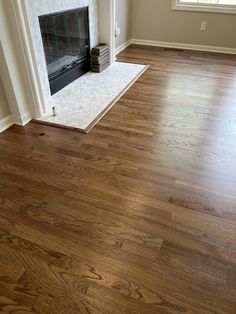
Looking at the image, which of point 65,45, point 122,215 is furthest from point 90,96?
point 122,215

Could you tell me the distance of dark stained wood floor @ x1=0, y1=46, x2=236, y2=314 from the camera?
1.12m

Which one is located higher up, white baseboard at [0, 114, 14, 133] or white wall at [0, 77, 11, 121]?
white wall at [0, 77, 11, 121]

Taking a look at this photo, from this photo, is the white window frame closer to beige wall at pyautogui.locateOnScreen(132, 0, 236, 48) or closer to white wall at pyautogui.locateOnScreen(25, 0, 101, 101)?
beige wall at pyautogui.locateOnScreen(132, 0, 236, 48)

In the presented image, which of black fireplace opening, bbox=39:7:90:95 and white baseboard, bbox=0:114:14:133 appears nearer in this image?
white baseboard, bbox=0:114:14:133

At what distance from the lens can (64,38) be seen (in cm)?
283

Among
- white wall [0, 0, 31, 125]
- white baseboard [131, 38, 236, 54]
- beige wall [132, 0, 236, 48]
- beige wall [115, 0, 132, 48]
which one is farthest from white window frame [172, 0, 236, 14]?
white wall [0, 0, 31, 125]

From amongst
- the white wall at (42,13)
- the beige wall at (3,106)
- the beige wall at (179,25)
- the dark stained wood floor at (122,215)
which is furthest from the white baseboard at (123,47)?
the beige wall at (3,106)

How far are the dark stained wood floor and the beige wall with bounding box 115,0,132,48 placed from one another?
2161mm

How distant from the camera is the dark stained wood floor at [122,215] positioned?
1117 mm

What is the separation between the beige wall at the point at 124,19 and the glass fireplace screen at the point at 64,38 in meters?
0.97

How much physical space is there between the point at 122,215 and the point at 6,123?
1.43 m

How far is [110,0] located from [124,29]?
1129 mm

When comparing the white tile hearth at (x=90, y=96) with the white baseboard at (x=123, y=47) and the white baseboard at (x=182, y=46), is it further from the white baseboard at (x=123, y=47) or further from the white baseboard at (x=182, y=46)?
the white baseboard at (x=182, y=46)

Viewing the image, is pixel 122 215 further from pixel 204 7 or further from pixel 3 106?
pixel 204 7
